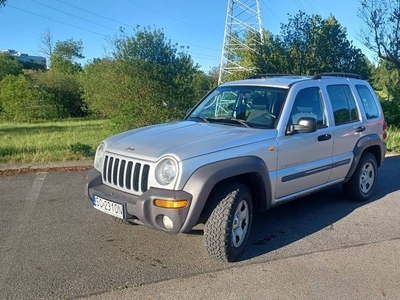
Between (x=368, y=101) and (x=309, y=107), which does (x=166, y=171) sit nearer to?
(x=309, y=107)

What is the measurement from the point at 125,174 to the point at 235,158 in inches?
41.7

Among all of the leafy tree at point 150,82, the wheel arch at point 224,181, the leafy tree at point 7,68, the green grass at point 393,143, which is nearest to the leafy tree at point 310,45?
the leafy tree at point 150,82

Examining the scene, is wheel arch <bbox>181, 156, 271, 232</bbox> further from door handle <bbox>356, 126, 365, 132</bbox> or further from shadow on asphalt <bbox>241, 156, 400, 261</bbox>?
door handle <bbox>356, 126, 365, 132</bbox>

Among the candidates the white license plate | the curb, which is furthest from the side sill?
the curb

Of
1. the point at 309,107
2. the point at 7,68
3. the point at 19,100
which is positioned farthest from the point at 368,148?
the point at 7,68

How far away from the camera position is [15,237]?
392 centimetres

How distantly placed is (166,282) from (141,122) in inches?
411

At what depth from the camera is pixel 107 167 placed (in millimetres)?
3707

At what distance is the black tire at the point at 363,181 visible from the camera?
525cm

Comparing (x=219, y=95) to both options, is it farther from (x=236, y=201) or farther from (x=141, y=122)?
(x=141, y=122)

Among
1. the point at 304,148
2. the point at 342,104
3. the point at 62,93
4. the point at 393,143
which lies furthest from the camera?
the point at 62,93

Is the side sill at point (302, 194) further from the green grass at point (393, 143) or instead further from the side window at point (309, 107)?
the green grass at point (393, 143)

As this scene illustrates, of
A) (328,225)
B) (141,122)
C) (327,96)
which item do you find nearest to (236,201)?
(328,225)

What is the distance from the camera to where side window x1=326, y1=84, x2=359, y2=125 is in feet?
15.7
